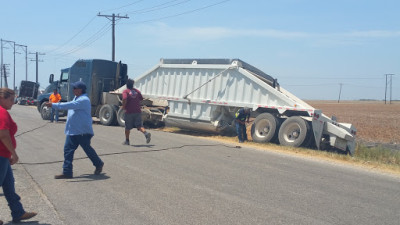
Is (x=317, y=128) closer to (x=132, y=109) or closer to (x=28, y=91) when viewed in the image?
(x=132, y=109)

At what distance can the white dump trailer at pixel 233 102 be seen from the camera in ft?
38.9

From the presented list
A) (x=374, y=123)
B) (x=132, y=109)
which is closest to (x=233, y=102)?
(x=132, y=109)

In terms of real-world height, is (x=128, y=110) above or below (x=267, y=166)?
above

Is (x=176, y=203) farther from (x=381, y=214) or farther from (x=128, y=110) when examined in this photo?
(x=128, y=110)

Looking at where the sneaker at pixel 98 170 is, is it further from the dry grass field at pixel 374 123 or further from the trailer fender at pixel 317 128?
A: the dry grass field at pixel 374 123

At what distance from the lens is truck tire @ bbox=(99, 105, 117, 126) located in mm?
17578

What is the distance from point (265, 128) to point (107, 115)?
7.89m

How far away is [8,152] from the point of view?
449cm

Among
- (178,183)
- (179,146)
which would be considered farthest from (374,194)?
(179,146)

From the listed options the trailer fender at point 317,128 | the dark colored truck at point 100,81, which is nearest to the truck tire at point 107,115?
the dark colored truck at point 100,81

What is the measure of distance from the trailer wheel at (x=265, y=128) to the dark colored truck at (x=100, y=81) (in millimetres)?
7167

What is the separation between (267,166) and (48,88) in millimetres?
16283

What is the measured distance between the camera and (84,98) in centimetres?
671

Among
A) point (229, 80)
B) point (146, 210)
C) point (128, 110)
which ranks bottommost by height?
point (146, 210)
